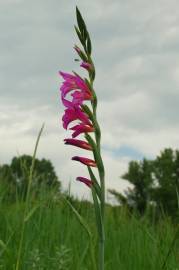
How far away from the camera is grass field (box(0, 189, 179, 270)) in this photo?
116 inches

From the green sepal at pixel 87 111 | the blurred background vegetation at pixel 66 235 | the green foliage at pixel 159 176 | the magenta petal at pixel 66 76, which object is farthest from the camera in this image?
the green foliage at pixel 159 176

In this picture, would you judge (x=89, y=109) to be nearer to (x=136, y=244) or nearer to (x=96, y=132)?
(x=96, y=132)

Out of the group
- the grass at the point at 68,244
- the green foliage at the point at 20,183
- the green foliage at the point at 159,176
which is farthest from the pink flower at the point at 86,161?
the green foliage at the point at 159,176

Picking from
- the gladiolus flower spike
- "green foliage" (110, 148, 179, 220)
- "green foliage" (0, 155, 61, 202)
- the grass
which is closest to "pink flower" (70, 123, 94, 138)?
the gladiolus flower spike

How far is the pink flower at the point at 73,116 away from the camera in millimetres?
2107

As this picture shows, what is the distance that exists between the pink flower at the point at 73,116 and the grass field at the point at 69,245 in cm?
82

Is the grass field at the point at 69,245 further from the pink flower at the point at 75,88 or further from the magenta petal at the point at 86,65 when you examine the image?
the magenta petal at the point at 86,65

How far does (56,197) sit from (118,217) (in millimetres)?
1239

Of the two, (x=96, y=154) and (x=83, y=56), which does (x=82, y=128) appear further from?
(x=83, y=56)

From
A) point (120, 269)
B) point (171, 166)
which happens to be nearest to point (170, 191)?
point (171, 166)

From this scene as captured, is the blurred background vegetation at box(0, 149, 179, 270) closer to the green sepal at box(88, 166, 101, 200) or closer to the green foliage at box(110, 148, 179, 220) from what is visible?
the green sepal at box(88, 166, 101, 200)

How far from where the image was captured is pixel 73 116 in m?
2.14

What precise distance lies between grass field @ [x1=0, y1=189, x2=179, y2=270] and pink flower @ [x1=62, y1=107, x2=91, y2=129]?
2.69ft

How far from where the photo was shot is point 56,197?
5117 mm
